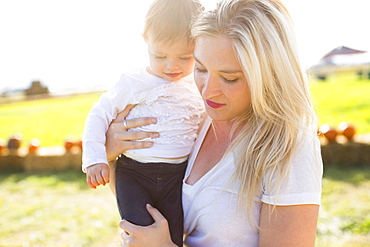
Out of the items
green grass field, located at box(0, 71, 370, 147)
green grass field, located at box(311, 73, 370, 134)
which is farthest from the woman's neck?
green grass field, located at box(0, 71, 370, 147)

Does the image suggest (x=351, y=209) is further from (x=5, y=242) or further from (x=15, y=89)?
(x=15, y=89)

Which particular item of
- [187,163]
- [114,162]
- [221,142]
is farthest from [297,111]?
[114,162]

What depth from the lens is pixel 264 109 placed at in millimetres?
1495

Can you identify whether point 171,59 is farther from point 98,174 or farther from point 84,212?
point 84,212

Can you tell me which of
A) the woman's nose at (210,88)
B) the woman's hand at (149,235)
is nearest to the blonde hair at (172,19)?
the woman's nose at (210,88)

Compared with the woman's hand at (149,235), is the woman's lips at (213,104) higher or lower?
higher

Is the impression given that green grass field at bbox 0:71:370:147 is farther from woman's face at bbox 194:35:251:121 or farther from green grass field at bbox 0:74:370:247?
woman's face at bbox 194:35:251:121

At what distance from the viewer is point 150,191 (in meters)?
1.84

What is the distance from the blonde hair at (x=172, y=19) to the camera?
175cm

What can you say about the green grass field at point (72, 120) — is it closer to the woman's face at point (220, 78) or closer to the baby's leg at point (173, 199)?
the baby's leg at point (173, 199)

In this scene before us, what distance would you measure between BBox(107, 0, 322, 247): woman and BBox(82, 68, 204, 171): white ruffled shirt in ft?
0.94

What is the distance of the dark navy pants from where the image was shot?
171 centimetres

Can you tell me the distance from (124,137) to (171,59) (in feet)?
1.36

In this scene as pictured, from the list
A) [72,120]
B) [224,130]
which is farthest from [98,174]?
[72,120]
